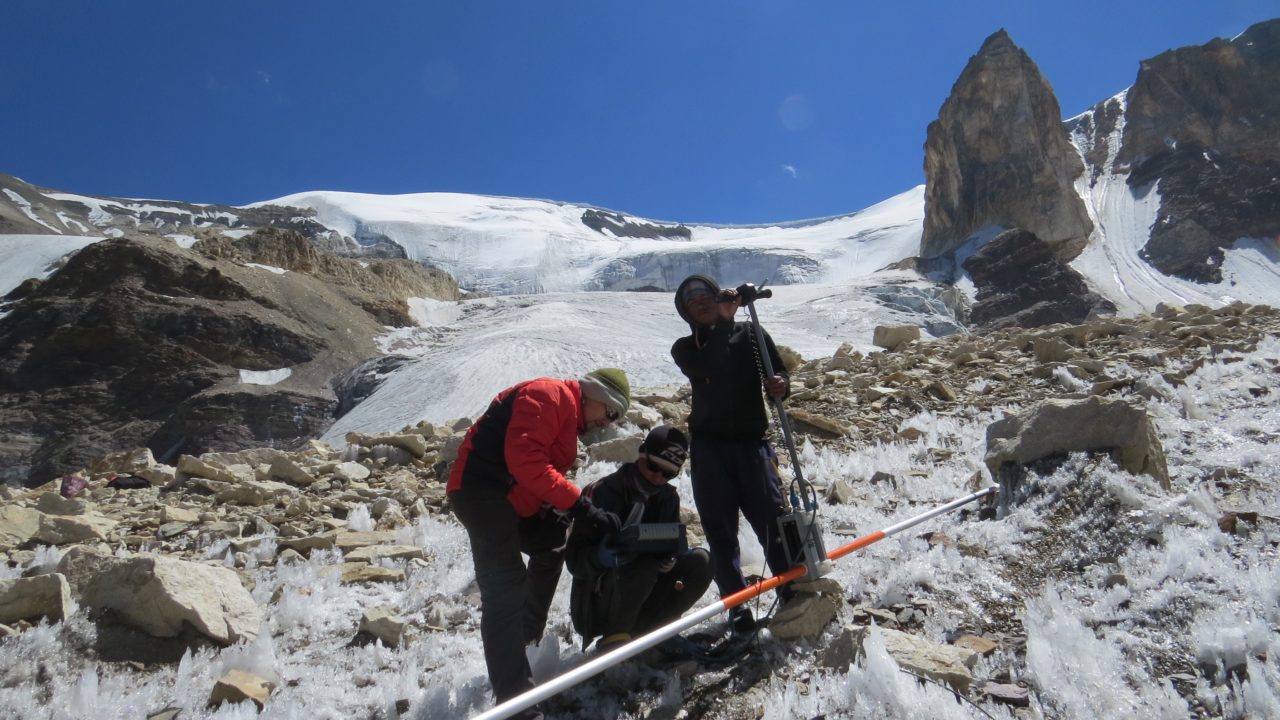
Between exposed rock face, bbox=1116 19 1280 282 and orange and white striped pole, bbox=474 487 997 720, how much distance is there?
61933 millimetres

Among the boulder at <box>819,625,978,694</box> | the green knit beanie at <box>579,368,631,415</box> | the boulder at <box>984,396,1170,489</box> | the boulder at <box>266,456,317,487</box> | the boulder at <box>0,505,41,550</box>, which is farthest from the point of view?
the boulder at <box>266,456,317,487</box>

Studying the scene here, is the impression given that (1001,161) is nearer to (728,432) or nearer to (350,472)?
(350,472)

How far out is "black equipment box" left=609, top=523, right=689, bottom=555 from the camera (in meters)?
2.84

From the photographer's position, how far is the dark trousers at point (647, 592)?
2920mm

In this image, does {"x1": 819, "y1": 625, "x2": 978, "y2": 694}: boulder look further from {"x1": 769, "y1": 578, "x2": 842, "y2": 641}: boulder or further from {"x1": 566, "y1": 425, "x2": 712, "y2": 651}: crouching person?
{"x1": 566, "y1": 425, "x2": 712, "y2": 651}: crouching person

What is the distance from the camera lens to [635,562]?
2920mm

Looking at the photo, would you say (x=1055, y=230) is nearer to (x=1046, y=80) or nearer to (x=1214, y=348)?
(x=1046, y=80)

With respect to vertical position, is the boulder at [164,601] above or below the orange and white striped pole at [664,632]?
above

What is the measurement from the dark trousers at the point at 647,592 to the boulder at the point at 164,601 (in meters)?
1.76

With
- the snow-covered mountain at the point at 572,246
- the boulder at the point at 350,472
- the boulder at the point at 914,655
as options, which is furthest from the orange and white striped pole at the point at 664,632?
the snow-covered mountain at the point at 572,246

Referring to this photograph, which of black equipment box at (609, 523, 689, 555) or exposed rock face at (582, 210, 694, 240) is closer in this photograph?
black equipment box at (609, 523, 689, 555)

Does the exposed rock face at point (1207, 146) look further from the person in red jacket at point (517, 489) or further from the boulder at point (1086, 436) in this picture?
the person in red jacket at point (517, 489)

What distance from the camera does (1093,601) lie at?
9.09 ft

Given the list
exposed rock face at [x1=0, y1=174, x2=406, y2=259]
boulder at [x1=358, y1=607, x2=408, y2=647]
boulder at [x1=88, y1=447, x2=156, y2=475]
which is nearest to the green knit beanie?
boulder at [x1=358, y1=607, x2=408, y2=647]
